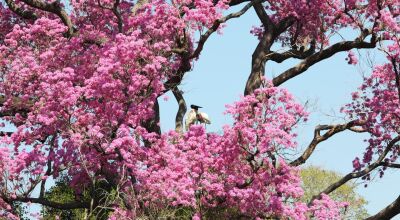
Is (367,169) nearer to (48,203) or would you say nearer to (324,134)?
(324,134)

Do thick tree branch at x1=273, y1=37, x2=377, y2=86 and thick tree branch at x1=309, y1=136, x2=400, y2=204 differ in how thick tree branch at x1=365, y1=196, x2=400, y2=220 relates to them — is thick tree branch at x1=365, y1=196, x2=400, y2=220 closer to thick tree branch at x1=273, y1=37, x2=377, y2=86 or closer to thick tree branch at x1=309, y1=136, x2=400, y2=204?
thick tree branch at x1=309, y1=136, x2=400, y2=204

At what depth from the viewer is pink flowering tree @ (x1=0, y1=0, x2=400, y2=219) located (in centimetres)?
1454

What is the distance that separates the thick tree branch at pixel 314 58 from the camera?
19109 millimetres

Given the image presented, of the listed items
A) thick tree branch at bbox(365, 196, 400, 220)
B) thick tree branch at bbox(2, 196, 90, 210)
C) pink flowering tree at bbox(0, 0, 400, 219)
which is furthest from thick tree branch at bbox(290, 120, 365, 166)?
thick tree branch at bbox(2, 196, 90, 210)

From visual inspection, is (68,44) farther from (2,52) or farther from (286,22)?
(286,22)

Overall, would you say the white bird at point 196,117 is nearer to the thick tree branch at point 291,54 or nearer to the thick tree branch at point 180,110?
the thick tree branch at point 180,110

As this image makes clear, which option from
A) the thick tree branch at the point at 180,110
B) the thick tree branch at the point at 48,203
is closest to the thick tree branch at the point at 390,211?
the thick tree branch at the point at 180,110

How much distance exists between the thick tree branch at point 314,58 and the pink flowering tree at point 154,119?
4 centimetres

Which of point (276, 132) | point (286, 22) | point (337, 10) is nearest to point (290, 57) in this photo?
point (286, 22)

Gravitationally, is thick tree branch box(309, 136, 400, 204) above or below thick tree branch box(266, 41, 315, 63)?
below

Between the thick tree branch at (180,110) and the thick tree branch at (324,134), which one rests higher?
the thick tree branch at (180,110)

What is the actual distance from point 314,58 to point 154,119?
5663 mm

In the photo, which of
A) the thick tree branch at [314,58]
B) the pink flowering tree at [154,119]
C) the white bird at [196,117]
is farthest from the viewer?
the white bird at [196,117]

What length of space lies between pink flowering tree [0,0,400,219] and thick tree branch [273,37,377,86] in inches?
1.5
